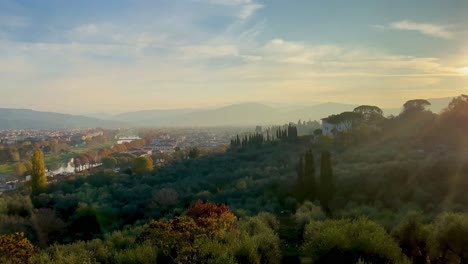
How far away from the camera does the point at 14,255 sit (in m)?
11.2

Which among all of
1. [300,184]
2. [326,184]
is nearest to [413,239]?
[326,184]

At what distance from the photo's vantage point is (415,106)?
58.5 m

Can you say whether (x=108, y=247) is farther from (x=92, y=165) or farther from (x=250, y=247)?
(x=92, y=165)

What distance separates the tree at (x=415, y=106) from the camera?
5759 centimetres

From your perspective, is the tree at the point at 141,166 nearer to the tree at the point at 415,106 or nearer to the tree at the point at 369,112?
→ the tree at the point at 369,112

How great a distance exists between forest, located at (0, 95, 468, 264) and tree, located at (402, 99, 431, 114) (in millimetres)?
264

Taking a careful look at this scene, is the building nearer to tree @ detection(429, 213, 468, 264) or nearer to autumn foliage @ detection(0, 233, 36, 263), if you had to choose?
tree @ detection(429, 213, 468, 264)

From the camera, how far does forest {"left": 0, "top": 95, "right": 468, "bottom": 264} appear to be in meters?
11.3

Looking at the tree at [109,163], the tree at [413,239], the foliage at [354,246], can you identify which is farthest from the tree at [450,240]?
the tree at [109,163]

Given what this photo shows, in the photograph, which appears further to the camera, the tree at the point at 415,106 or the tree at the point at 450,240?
the tree at the point at 415,106

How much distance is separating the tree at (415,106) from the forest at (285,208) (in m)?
0.26

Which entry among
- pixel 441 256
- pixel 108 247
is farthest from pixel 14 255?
pixel 441 256

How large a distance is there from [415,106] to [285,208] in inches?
1636

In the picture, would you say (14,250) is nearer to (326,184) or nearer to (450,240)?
(450,240)
